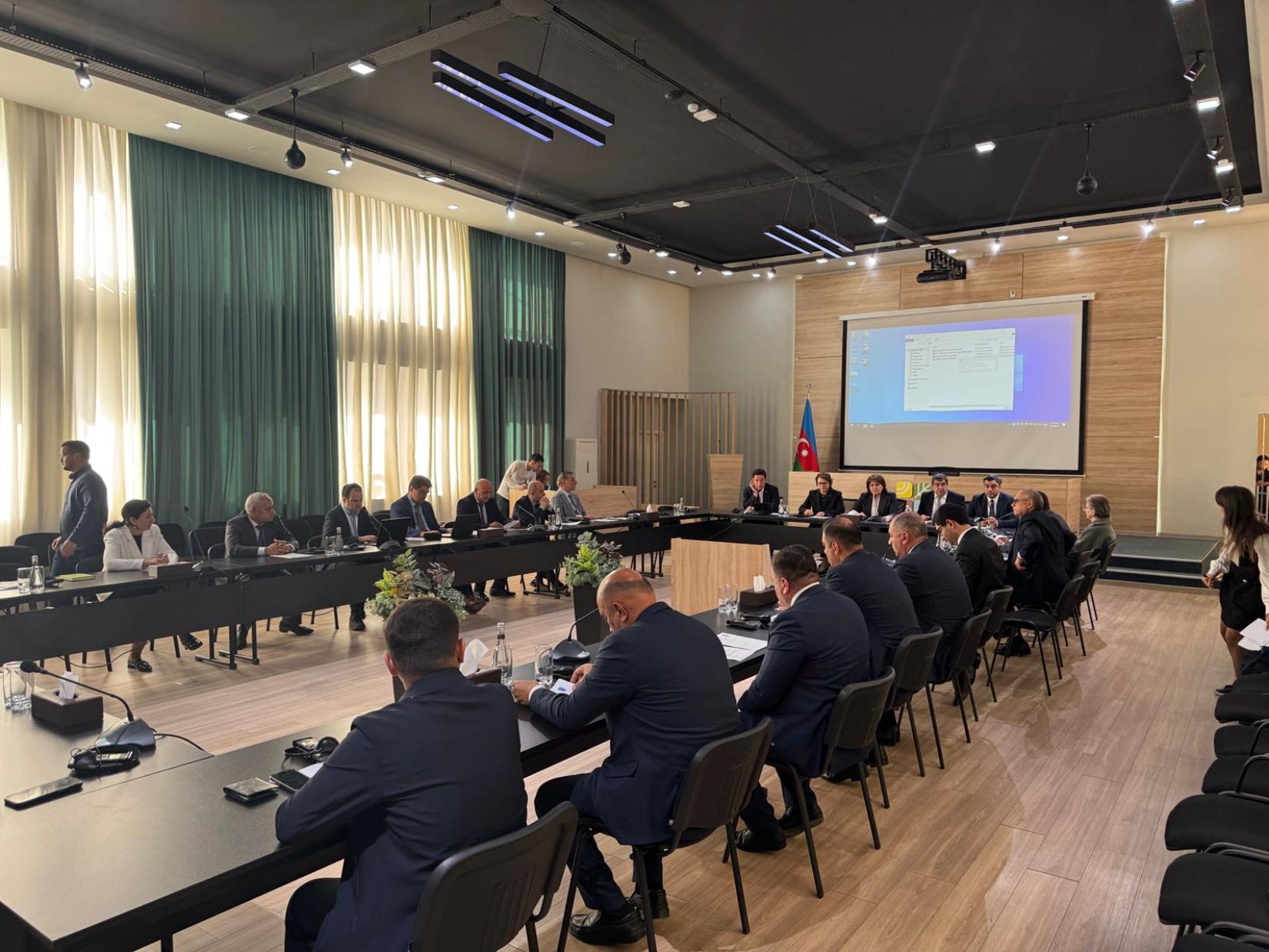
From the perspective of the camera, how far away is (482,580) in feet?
25.1

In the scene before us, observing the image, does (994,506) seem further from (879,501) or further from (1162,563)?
(1162,563)

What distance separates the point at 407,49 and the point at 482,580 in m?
4.29

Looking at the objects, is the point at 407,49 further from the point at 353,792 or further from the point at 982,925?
the point at 982,925

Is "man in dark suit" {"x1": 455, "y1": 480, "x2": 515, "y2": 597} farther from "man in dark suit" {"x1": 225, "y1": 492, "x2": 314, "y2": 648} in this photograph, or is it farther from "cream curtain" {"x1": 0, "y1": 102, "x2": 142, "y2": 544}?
"cream curtain" {"x1": 0, "y1": 102, "x2": 142, "y2": 544}

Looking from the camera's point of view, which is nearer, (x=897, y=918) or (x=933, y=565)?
(x=897, y=918)

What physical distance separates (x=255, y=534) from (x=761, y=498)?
6068 mm

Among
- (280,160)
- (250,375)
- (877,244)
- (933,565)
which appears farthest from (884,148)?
(250,375)

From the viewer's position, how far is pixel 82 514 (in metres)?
5.99

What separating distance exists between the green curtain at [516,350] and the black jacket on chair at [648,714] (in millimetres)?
8918

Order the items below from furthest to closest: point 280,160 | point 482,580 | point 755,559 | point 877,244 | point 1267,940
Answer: point 877,244
point 280,160
point 482,580
point 755,559
point 1267,940

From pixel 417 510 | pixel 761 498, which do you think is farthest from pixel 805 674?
pixel 761 498

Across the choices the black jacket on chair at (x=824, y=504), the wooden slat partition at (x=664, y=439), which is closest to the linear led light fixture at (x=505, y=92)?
the black jacket on chair at (x=824, y=504)

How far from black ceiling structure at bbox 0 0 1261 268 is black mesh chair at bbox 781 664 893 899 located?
4.24 m

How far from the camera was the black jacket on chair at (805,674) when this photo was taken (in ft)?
10.2
